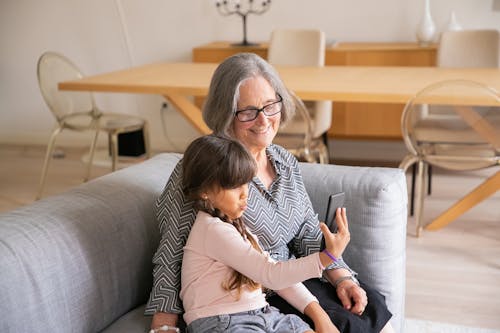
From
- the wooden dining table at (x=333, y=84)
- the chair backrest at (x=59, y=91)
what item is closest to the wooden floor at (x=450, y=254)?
the wooden dining table at (x=333, y=84)

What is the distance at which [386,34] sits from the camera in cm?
500

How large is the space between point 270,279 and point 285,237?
33 centimetres

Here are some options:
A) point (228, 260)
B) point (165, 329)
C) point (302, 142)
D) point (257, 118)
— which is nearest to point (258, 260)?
point (228, 260)

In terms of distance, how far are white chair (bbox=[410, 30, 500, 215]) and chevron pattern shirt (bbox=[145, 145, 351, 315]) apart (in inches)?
93.9

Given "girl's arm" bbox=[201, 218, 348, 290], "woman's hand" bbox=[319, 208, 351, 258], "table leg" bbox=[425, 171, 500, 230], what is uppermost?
"woman's hand" bbox=[319, 208, 351, 258]

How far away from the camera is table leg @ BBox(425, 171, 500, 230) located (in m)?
3.54

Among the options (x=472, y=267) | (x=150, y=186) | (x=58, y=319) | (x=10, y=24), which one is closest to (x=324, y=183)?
(x=150, y=186)

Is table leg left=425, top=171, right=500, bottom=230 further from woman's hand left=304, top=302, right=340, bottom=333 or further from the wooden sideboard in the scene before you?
woman's hand left=304, top=302, right=340, bottom=333

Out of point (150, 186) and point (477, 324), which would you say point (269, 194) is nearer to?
point (150, 186)

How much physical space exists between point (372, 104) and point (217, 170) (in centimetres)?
325

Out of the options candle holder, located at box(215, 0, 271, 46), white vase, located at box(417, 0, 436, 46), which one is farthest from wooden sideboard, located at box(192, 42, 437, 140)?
candle holder, located at box(215, 0, 271, 46)

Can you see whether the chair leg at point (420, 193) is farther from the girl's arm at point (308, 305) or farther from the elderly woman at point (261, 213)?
the girl's arm at point (308, 305)

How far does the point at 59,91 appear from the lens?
4359 millimetres

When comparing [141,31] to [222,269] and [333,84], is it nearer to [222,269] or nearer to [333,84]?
[333,84]
